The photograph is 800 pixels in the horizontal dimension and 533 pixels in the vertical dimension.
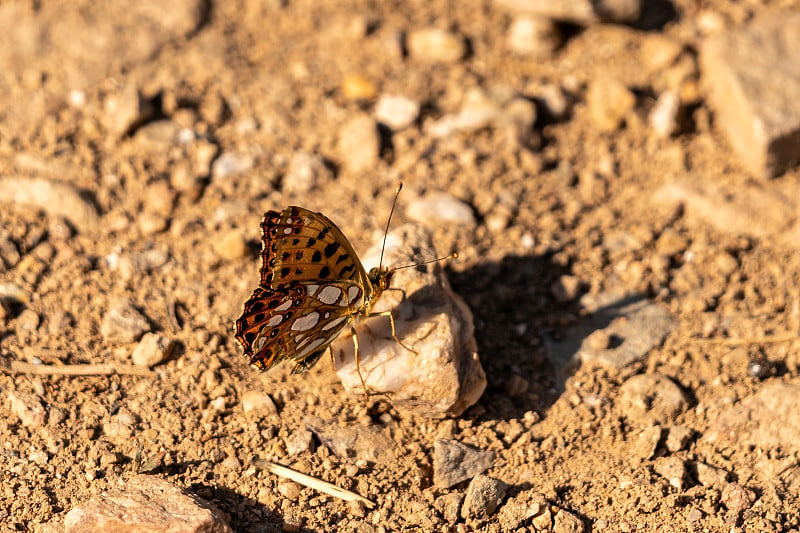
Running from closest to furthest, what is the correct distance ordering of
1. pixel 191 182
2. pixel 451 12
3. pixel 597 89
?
pixel 191 182 → pixel 597 89 → pixel 451 12

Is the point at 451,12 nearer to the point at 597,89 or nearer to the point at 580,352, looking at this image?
the point at 597,89

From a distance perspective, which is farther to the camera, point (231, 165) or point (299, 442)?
point (231, 165)

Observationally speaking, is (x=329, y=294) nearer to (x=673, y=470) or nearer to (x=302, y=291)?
(x=302, y=291)

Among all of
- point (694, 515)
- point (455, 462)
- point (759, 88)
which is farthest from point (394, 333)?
point (759, 88)

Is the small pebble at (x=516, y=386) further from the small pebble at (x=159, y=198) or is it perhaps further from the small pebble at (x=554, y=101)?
the small pebble at (x=159, y=198)

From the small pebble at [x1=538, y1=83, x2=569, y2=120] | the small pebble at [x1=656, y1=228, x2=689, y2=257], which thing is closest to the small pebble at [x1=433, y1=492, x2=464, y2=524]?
the small pebble at [x1=656, y1=228, x2=689, y2=257]

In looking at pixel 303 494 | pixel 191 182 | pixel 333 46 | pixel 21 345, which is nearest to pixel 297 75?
pixel 333 46
